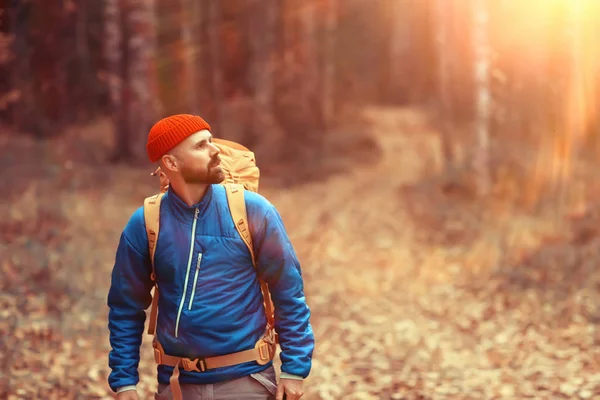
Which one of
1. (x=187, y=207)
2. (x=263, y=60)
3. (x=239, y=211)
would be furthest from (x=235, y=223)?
(x=263, y=60)

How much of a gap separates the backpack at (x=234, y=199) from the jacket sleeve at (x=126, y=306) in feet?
0.20

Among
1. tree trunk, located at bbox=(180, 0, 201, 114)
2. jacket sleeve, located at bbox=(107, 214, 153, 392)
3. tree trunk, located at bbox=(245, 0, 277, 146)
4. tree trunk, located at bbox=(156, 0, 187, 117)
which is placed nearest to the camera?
jacket sleeve, located at bbox=(107, 214, 153, 392)

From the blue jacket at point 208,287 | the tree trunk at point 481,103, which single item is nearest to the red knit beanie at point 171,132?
the blue jacket at point 208,287

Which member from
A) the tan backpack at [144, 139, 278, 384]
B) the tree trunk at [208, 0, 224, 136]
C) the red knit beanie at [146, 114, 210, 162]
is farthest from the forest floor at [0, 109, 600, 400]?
the red knit beanie at [146, 114, 210, 162]

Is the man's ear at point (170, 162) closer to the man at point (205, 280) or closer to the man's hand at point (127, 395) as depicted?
the man at point (205, 280)

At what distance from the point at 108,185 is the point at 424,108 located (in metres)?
20.6

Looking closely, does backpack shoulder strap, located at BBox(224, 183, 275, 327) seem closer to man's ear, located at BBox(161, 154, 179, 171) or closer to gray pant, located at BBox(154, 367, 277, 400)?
man's ear, located at BBox(161, 154, 179, 171)

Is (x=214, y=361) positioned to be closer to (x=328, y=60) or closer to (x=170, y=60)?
(x=170, y=60)

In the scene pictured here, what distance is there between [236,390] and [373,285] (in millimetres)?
7935

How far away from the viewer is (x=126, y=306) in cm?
361

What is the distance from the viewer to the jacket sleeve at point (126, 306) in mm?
3541

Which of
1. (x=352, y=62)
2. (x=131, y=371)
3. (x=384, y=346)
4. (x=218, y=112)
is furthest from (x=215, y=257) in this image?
(x=352, y=62)

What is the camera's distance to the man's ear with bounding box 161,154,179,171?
3449mm

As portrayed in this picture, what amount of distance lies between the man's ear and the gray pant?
3.40ft
